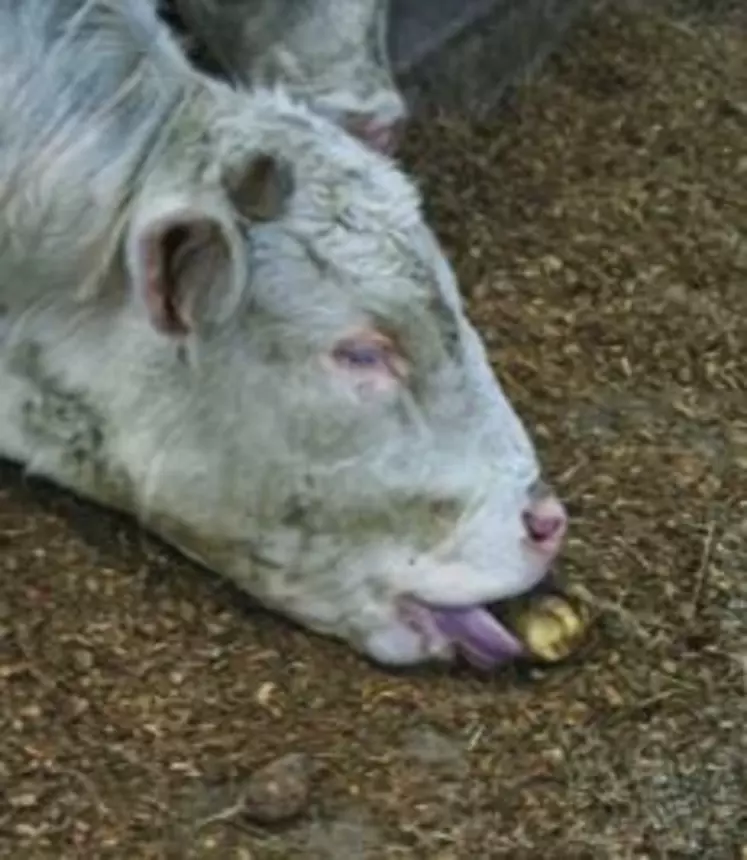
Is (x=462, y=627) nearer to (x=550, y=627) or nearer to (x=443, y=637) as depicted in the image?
(x=443, y=637)

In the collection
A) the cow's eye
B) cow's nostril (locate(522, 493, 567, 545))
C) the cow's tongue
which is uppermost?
the cow's eye

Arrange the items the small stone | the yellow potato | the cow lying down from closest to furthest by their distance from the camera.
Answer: the small stone, the cow lying down, the yellow potato

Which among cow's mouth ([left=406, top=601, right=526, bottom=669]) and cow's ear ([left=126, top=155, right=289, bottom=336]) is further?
cow's mouth ([left=406, top=601, right=526, bottom=669])

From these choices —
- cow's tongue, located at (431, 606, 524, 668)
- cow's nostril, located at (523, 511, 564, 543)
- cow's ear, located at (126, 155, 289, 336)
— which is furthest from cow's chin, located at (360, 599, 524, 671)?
cow's ear, located at (126, 155, 289, 336)

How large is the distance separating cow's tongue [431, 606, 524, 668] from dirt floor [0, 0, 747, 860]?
5 cm

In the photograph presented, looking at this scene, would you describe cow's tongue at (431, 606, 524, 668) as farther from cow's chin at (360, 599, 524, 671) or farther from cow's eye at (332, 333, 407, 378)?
cow's eye at (332, 333, 407, 378)

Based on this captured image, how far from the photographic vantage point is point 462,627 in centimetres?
313

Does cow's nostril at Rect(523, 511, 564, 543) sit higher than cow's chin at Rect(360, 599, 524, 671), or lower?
higher

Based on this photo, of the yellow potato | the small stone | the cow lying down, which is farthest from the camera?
the yellow potato

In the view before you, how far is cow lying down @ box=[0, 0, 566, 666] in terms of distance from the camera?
10.1 feet

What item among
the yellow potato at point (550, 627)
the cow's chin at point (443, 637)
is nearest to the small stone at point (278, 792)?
the cow's chin at point (443, 637)

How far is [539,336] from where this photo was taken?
385 centimetres

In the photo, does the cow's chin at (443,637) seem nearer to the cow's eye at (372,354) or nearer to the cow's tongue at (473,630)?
the cow's tongue at (473,630)

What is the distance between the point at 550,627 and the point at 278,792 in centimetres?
44
